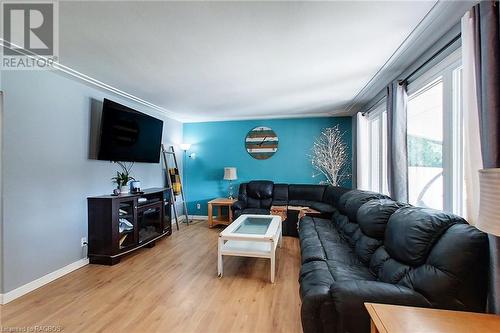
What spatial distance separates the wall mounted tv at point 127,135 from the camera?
10.4 ft

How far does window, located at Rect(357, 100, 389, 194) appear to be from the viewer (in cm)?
348

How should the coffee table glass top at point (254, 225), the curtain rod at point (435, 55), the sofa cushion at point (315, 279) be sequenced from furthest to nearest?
the coffee table glass top at point (254, 225) → the curtain rod at point (435, 55) → the sofa cushion at point (315, 279)

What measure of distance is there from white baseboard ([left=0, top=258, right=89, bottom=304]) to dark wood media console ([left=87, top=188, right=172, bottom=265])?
17 cm

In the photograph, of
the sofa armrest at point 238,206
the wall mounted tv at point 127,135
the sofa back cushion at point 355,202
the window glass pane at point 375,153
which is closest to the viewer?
the sofa back cushion at point 355,202

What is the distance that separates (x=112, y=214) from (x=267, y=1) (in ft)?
10.0

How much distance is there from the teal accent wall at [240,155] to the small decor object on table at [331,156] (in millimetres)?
115

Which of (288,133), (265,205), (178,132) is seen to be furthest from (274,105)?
(178,132)

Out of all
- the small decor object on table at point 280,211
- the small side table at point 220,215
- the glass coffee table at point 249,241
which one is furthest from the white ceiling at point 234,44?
the small side table at point 220,215

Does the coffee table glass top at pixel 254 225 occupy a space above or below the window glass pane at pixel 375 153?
below

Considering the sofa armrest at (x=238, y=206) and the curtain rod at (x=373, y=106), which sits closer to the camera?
the curtain rod at (x=373, y=106)

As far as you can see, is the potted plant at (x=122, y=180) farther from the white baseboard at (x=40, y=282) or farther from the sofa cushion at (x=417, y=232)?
the sofa cushion at (x=417, y=232)

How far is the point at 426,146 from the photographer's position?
7.64 ft

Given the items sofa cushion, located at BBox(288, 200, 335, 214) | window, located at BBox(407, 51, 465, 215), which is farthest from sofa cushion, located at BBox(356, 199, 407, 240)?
sofa cushion, located at BBox(288, 200, 335, 214)

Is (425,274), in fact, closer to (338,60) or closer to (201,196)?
(338,60)
